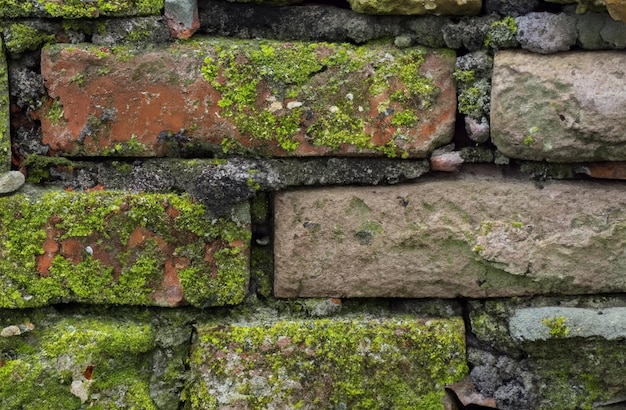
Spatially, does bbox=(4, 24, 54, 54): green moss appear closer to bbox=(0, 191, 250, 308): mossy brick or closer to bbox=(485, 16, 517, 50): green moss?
bbox=(0, 191, 250, 308): mossy brick

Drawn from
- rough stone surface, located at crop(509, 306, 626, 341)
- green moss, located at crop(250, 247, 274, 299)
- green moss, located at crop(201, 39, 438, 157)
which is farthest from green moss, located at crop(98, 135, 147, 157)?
rough stone surface, located at crop(509, 306, 626, 341)

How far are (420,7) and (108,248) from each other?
0.55 metres

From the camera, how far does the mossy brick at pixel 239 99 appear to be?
939 millimetres

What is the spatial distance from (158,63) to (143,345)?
40cm

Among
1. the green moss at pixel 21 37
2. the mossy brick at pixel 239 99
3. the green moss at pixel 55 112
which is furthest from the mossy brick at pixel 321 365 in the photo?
the green moss at pixel 21 37

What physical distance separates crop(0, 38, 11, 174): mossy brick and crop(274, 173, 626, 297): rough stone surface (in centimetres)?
38

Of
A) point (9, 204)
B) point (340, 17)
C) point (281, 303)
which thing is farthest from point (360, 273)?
point (9, 204)

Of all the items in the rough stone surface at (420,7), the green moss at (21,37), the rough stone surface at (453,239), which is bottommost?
the rough stone surface at (453,239)

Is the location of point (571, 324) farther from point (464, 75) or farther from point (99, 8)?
point (99, 8)

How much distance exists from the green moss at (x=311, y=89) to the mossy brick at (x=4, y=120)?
27 cm

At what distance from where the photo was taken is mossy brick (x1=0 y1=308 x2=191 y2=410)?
0.94 metres

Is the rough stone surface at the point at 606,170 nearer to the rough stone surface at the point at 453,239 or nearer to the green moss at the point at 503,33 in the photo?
the rough stone surface at the point at 453,239

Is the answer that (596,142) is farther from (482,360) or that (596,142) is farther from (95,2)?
(95,2)

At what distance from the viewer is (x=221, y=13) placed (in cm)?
97
